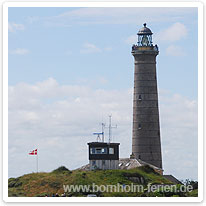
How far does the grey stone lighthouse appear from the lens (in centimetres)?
8644

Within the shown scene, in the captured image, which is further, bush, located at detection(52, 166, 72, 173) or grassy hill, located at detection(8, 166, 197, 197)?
bush, located at detection(52, 166, 72, 173)

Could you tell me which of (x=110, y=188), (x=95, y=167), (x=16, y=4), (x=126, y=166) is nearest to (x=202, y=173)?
(x=16, y=4)

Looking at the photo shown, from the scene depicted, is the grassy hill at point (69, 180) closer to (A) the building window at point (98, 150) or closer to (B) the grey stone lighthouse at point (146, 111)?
(A) the building window at point (98, 150)

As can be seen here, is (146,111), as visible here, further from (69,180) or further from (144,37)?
(69,180)

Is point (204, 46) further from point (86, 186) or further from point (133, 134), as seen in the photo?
point (133, 134)

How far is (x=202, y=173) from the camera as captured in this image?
43688mm

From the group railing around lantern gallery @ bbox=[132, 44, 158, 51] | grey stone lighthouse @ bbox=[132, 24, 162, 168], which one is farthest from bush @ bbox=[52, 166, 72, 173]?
railing around lantern gallery @ bbox=[132, 44, 158, 51]

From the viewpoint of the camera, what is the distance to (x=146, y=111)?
86.9m

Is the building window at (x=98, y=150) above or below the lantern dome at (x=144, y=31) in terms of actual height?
below

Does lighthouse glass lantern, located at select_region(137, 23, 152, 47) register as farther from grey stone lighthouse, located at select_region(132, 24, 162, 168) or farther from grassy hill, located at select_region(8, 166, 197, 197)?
grassy hill, located at select_region(8, 166, 197, 197)

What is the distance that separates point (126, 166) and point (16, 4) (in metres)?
38.7

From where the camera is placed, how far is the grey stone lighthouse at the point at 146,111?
86438 mm

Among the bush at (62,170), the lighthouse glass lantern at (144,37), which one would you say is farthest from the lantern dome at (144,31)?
the bush at (62,170)

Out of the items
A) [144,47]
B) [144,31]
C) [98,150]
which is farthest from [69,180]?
[144,31]
